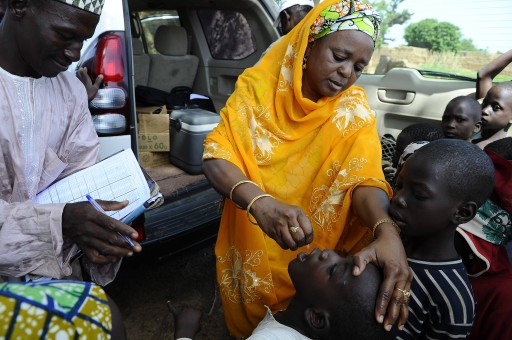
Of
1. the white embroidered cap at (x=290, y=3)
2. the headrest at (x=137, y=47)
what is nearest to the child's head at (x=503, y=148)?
the white embroidered cap at (x=290, y=3)

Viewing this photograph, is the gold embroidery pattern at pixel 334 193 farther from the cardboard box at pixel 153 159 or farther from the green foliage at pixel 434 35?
the green foliage at pixel 434 35

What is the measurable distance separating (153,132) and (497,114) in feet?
7.72

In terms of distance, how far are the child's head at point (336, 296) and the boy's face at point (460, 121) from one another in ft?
5.58

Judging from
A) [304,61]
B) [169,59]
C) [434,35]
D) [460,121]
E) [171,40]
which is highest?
[304,61]

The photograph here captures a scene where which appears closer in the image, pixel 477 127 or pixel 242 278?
pixel 242 278

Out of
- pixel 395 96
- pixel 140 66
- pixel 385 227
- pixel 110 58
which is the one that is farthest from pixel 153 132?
pixel 385 227

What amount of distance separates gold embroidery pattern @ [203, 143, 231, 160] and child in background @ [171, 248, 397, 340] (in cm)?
49

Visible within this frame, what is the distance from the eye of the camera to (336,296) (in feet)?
3.75

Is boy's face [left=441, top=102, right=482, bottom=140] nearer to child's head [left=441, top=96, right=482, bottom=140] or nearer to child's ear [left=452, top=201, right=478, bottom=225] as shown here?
child's head [left=441, top=96, right=482, bottom=140]

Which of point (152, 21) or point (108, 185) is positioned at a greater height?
point (108, 185)

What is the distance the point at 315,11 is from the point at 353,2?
147mm

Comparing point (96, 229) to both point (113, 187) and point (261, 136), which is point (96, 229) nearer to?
point (113, 187)

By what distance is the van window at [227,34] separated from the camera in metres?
4.11

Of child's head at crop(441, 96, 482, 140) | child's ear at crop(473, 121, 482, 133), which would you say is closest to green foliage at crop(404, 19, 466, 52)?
child's ear at crop(473, 121, 482, 133)
